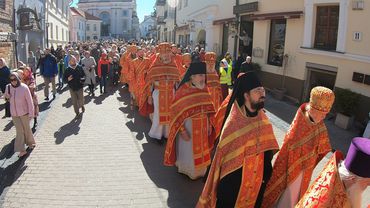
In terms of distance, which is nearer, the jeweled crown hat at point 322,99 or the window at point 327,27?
the jeweled crown hat at point 322,99

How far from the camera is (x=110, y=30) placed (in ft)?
328

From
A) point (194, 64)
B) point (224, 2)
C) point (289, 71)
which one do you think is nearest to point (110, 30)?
point (224, 2)

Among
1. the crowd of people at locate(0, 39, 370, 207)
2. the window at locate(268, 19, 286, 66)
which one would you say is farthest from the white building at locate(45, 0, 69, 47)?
the crowd of people at locate(0, 39, 370, 207)

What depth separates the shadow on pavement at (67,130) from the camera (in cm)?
882

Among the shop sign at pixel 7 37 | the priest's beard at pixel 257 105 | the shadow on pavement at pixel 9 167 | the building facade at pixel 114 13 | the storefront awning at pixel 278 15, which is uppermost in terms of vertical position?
the building facade at pixel 114 13

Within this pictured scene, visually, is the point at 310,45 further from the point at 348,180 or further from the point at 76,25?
the point at 76,25

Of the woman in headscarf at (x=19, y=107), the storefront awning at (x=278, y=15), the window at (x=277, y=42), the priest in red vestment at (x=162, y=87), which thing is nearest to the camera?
the woman in headscarf at (x=19, y=107)

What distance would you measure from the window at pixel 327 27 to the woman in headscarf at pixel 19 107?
925cm

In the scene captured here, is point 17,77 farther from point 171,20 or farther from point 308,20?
point 171,20

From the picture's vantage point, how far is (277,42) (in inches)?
612

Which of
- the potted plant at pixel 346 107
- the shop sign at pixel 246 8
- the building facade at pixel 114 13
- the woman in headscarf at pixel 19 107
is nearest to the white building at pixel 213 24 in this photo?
the shop sign at pixel 246 8

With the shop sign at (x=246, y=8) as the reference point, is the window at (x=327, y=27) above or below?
below

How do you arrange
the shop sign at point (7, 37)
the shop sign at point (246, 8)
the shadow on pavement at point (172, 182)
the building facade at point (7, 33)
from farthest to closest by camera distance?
the shop sign at point (246, 8), the building facade at point (7, 33), the shop sign at point (7, 37), the shadow on pavement at point (172, 182)

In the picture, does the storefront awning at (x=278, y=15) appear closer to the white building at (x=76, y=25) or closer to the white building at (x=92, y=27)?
the white building at (x=76, y=25)
